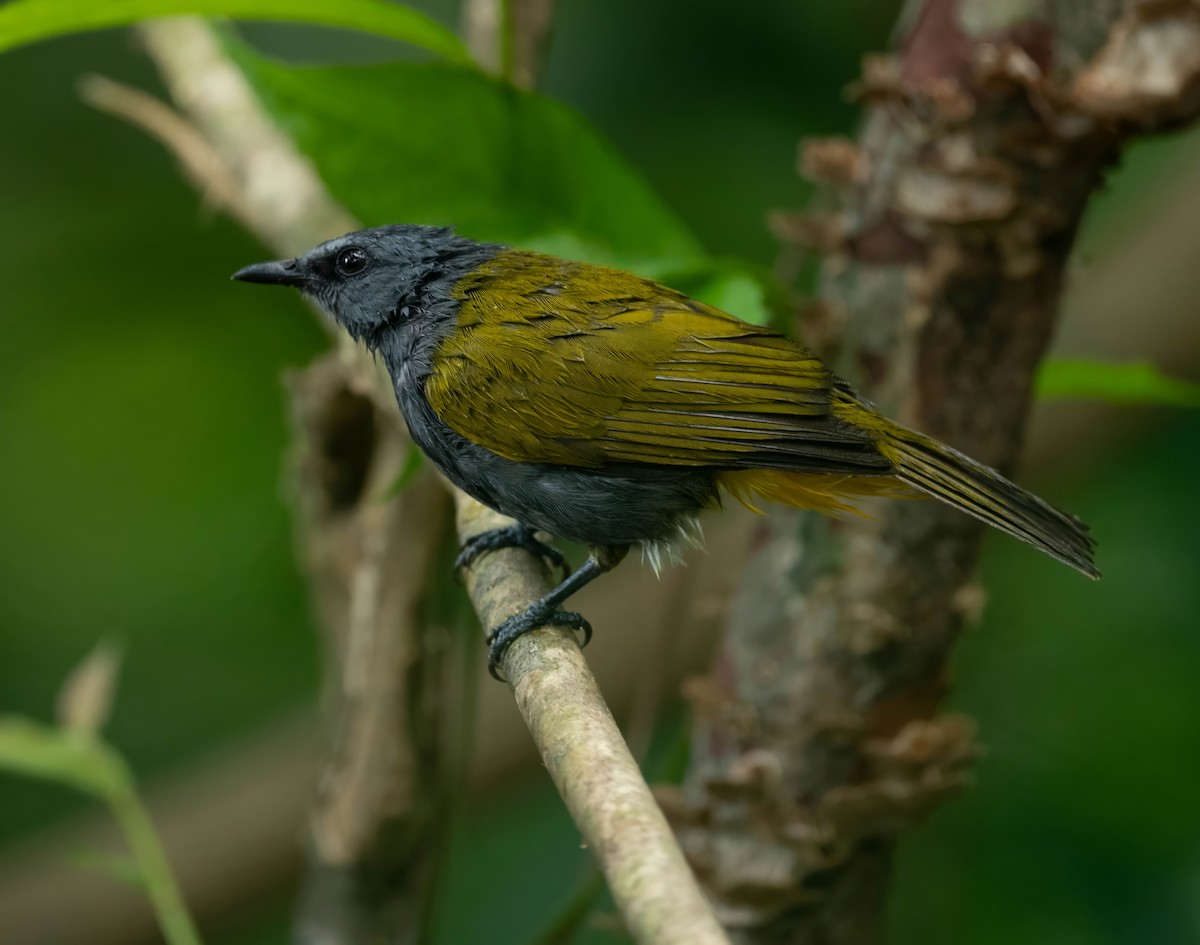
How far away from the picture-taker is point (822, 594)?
108 inches

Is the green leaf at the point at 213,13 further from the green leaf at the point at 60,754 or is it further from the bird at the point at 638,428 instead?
the green leaf at the point at 60,754

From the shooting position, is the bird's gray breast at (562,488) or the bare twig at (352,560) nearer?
the bird's gray breast at (562,488)

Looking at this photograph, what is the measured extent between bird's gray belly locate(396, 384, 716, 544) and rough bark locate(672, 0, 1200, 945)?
1.07 ft

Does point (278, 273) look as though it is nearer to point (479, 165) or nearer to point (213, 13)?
point (479, 165)

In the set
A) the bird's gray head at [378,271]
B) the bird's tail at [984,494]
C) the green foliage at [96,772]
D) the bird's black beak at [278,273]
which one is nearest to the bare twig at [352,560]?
the bird's gray head at [378,271]

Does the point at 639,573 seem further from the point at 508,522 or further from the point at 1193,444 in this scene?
the point at 508,522

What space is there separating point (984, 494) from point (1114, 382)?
571mm

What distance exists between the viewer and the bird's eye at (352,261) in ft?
9.89

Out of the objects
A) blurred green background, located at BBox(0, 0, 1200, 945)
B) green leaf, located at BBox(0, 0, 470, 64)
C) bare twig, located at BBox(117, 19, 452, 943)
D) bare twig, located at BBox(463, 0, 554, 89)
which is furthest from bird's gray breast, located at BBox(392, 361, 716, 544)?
blurred green background, located at BBox(0, 0, 1200, 945)

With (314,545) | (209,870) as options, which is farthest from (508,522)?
(209,870)

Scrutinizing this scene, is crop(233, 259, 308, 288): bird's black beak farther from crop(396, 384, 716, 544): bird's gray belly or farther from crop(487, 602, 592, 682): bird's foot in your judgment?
crop(487, 602, 592, 682): bird's foot

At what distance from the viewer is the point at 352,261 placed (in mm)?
3020

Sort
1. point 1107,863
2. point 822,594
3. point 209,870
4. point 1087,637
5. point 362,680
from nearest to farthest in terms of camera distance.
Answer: point 822,594
point 362,680
point 1107,863
point 1087,637
point 209,870

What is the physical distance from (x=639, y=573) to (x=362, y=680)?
2.01m
